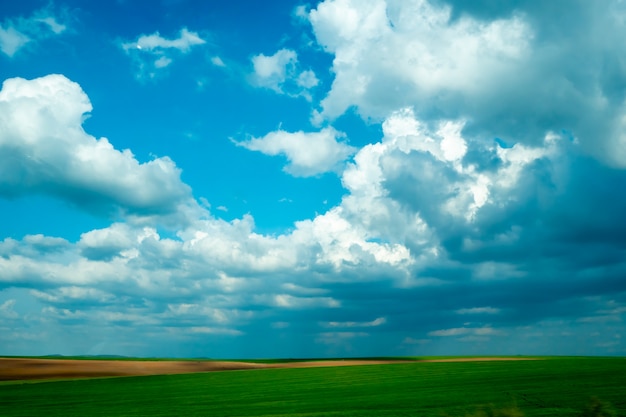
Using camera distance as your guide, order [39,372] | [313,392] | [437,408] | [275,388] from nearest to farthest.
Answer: [437,408]
[313,392]
[275,388]
[39,372]

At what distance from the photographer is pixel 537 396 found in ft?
116

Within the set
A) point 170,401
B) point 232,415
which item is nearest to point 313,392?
point 170,401

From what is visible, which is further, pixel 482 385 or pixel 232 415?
pixel 482 385

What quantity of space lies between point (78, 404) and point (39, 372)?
4659 centimetres

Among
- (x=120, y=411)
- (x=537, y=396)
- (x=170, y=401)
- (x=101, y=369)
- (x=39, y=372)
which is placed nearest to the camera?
(x=537, y=396)

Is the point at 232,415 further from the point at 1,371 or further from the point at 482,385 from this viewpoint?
the point at 1,371

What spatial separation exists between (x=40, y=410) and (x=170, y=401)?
9698 mm

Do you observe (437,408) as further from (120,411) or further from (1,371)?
(1,371)

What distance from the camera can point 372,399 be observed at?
129ft

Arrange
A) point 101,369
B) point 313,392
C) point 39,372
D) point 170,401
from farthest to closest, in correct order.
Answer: point 101,369
point 39,372
point 313,392
point 170,401

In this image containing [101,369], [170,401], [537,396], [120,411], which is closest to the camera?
[537,396]

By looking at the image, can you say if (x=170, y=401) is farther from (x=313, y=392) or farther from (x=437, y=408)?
(x=437, y=408)

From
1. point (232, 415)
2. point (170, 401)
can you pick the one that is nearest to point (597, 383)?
point (232, 415)

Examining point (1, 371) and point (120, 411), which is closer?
point (120, 411)
